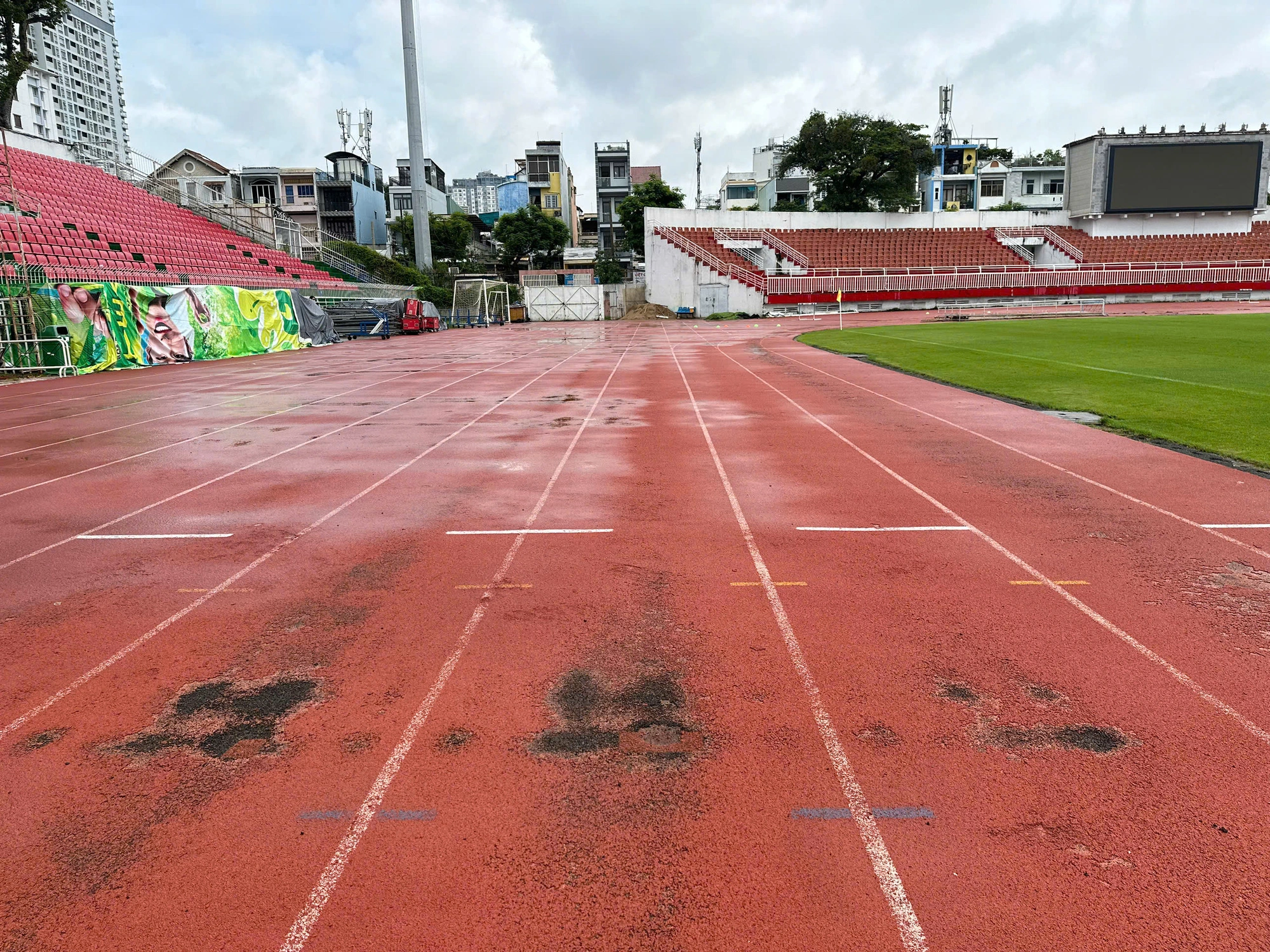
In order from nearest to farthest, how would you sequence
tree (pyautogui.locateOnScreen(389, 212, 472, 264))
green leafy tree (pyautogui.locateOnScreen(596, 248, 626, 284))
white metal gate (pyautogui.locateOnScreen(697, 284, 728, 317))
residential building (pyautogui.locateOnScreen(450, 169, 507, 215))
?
1. white metal gate (pyautogui.locateOnScreen(697, 284, 728, 317))
2. green leafy tree (pyautogui.locateOnScreen(596, 248, 626, 284))
3. tree (pyautogui.locateOnScreen(389, 212, 472, 264))
4. residential building (pyautogui.locateOnScreen(450, 169, 507, 215))

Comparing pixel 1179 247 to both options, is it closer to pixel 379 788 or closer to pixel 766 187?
pixel 766 187

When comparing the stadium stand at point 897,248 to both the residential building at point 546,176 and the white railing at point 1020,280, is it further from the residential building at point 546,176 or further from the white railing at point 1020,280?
the residential building at point 546,176

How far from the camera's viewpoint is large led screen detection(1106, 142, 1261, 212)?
5553 centimetres

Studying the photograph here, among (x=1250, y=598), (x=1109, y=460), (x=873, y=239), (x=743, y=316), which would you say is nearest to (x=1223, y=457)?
(x=1109, y=460)

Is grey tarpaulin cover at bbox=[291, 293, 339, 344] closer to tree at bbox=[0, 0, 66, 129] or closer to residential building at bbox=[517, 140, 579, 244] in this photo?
tree at bbox=[0, 0, 66, 129]

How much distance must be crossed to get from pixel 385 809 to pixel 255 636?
2.33 metres

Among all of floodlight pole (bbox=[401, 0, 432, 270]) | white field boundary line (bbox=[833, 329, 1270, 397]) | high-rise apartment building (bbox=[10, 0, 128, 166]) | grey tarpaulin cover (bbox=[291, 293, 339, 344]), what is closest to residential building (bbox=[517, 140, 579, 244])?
floodlight pole (bbox=[401, 0, 432, 270])

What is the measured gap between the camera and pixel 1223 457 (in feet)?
30.9

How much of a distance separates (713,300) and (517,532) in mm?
46717

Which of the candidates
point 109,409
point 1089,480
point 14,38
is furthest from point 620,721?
point 14,38

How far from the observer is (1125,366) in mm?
18328

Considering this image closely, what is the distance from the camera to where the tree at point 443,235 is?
66.8 meters

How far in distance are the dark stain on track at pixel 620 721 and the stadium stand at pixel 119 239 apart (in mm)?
26773

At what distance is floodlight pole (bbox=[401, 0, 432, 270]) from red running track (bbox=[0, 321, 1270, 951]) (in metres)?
48.6
